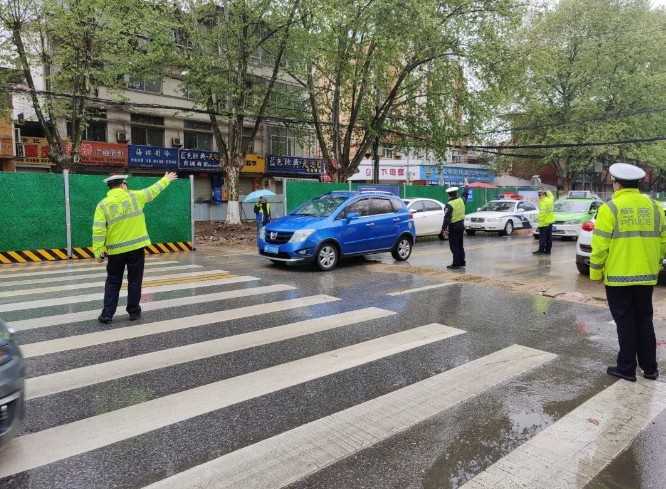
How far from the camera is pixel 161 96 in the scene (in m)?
28.3

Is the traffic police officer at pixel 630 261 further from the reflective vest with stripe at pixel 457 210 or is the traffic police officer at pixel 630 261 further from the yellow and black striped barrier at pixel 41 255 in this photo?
the yellow and black striped barrier at pixel 41 255

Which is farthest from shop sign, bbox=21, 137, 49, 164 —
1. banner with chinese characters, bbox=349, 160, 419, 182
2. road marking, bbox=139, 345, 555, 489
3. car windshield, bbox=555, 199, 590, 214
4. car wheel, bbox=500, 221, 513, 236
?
banner with chinese characters, bbox=349, 160, 419, 182

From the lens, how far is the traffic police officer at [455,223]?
1141cm

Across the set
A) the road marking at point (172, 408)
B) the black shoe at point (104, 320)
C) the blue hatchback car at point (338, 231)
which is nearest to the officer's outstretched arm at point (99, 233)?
the black shoe at point (104, 320)

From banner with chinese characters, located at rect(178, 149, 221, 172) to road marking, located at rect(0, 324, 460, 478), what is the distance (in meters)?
25.3

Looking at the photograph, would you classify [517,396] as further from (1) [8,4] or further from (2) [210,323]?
(1) [8,4]

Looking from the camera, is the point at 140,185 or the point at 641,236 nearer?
the point at 641,236

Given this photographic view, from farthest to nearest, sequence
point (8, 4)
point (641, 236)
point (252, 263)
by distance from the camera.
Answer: point (8, 4), point (252, 263), point (641, 236)

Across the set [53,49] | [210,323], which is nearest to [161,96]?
[53,49]

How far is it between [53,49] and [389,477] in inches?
913

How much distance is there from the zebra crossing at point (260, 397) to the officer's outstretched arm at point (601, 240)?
101 cm

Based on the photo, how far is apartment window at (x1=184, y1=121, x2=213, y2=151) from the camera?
30.4 meters

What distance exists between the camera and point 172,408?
3900 millimetres

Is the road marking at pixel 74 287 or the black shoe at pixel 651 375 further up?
the black shoe at pixel 651 375
